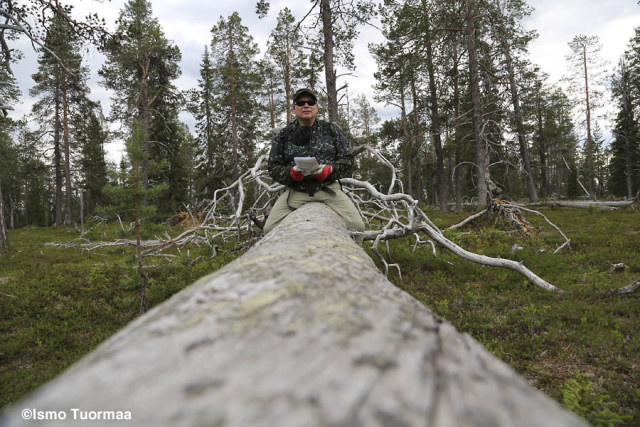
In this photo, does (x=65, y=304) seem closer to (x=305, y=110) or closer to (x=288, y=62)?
(x=305, y=110)

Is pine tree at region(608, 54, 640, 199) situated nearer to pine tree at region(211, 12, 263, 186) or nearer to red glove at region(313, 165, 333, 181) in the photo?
pine tree at region(211, 12, 263, 186)

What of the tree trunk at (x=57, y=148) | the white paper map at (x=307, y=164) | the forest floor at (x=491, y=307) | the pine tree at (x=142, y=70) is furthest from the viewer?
the tree trunk at (x=57, y=148)

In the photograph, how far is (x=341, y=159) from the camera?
3580 mm

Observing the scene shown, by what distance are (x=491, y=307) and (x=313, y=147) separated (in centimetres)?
355

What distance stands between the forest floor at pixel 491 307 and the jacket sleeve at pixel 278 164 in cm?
258

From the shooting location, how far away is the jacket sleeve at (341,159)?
345cm

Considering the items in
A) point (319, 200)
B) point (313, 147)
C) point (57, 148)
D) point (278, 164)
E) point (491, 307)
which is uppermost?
point (57, 148)

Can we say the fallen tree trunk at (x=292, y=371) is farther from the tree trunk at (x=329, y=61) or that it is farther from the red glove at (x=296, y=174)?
the tree trunk at (x=329, y=61)

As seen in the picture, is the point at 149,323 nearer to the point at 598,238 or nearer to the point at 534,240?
the point at 534,240

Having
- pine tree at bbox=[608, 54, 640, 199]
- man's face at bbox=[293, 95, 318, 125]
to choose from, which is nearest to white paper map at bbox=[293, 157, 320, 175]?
man's face at bbox=[293, 95, 318, 125]

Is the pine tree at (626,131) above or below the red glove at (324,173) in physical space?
above

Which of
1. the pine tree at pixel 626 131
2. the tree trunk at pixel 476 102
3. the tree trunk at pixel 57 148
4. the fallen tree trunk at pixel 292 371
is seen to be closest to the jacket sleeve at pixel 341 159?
the fallen tree trunk at pixel 292 371

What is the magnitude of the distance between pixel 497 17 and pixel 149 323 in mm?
15075

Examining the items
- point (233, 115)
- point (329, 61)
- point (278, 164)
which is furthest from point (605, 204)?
point (233, 115)
